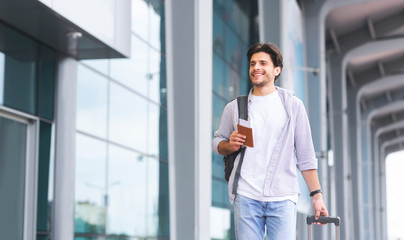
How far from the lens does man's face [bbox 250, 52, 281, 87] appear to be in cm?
387

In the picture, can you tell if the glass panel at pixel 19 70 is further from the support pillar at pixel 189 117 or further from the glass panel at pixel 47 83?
the support pillar at pixel 189 117

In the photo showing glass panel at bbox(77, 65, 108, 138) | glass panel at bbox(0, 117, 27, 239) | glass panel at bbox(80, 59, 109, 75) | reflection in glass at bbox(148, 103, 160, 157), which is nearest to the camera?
glass panel at bbox(0, 117, 27, 239)

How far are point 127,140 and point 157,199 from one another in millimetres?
1820

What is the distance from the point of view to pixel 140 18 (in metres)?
14.2

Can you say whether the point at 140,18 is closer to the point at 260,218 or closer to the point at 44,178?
the point at 44,178

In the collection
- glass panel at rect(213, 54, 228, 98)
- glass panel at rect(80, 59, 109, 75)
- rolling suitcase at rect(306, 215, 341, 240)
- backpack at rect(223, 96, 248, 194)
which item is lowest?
rolling suitcase at rect(306, 215, 341, 240)

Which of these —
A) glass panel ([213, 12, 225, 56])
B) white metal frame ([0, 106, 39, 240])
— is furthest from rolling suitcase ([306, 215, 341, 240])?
glass panel ([213, 12, 225, 56])

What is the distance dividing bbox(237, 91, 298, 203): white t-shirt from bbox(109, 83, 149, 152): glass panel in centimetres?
906

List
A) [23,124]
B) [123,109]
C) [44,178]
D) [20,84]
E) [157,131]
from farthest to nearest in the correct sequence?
[157,131] < [123,109] < [44,178] < [23,124] < [20,84]

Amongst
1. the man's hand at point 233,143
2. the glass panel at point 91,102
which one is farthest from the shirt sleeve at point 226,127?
the glass panel at point 91,102

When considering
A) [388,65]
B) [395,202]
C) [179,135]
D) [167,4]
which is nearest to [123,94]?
[179,135]

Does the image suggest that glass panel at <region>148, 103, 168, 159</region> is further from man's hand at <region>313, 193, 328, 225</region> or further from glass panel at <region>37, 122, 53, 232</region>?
man's hand at <region>313, 193, 328, 225</region>

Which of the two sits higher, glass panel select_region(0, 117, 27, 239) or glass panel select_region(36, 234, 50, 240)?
glass panel select_region(0, 117, 27, 239)

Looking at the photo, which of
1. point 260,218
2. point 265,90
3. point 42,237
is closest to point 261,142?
point 265,90
